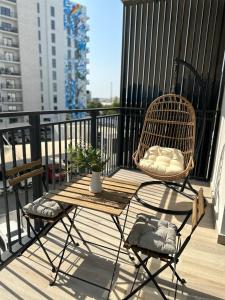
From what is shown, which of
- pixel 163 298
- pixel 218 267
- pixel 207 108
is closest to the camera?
pixel 163 298

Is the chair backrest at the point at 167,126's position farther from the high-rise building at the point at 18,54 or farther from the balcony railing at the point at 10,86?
the balcony railing at the point at 10,86

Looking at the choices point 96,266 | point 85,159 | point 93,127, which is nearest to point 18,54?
point 93,127

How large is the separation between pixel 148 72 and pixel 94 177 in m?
2.91

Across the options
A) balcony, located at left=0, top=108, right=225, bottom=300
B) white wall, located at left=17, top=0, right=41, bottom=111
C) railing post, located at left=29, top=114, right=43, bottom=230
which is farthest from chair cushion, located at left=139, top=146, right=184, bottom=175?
white wall, located at left=17, top=0, right=41, bottom=111

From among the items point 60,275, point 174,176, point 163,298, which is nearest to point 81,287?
point 60,275

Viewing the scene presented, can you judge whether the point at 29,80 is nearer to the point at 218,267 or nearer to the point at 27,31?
the point at 27,31

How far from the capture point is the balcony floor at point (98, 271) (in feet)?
5.08

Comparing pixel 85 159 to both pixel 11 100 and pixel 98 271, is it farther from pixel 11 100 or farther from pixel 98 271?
pixel 11 100

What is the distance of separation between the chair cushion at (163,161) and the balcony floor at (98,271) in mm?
819

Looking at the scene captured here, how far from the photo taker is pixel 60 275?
1688 mm

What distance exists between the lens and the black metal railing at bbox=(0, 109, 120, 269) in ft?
6.00

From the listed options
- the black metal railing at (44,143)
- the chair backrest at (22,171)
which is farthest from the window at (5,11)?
the chair backrest at (22,171)

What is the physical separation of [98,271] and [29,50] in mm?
29880

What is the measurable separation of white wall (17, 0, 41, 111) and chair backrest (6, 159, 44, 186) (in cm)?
2764
